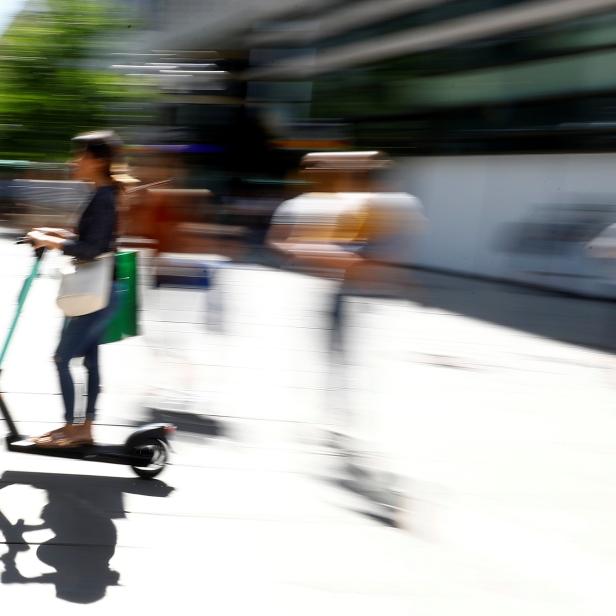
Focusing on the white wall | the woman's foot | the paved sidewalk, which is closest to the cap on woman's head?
the woman's foot

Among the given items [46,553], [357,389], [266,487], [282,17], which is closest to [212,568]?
[46,553]

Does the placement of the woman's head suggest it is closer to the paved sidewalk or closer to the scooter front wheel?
the scooter front wheel

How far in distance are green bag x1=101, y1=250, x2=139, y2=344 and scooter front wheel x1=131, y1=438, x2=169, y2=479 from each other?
570mm

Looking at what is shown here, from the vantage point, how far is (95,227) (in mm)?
4820

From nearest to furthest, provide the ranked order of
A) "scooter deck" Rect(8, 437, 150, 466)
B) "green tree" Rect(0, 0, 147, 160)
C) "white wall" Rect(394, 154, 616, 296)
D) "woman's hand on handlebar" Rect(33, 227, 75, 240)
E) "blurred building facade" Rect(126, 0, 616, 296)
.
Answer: "scooter deck" Rect(8, 437, 150, 466) → "woman's hand on handlebar" Rect(33, 227, 75, 240) → "white wall" Rect(394, 154, 616, 296) → "blurred building facade" Rect(126, 0, 616, 296) → "green tree" Rect(0, 0, 147, 160)

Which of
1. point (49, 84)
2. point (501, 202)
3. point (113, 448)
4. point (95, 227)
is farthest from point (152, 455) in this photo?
point (49, 84)

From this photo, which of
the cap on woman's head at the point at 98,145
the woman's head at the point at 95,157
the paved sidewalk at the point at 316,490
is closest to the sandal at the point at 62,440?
the paved sidewalk at the point at 316,490

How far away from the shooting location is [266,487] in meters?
5.05

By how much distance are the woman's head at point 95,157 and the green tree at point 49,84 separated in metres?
20.6

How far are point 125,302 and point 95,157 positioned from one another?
0.79 meters

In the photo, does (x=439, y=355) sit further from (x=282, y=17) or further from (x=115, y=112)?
(x=282, y=17)

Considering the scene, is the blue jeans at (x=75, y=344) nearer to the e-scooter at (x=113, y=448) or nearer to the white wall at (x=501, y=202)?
the e-scooter at (x=113, y=448)

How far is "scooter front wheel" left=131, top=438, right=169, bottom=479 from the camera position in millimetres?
4965

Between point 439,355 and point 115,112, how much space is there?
1813 cm
